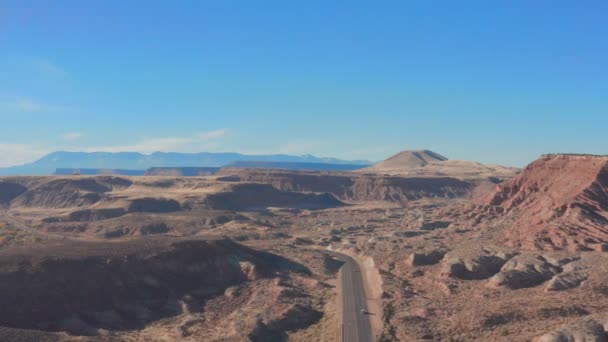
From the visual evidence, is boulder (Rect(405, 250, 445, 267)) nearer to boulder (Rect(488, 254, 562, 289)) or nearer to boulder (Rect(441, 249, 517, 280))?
boulder (Rect(441, 249, 517, 280))

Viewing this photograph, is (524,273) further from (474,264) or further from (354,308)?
(354,308)

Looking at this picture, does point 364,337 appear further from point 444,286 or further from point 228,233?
point 228,233

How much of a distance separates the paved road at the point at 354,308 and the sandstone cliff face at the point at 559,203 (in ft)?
120

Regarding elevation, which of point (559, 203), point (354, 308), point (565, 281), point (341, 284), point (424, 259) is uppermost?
point (559, 203)

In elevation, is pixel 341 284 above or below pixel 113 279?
below

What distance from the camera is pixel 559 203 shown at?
373 feet

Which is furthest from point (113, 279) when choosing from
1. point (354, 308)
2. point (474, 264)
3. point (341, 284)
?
point (474, 264)

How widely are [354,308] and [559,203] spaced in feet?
214

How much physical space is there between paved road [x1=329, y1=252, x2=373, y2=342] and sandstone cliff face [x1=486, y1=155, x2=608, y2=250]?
36.5 metres

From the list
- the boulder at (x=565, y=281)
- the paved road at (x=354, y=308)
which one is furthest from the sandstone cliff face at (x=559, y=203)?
the paved road at (x=354, y=308)

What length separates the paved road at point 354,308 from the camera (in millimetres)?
66250

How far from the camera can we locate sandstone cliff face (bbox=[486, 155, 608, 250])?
3947 inches

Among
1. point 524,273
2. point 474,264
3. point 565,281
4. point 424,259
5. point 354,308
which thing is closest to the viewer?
point 354,308

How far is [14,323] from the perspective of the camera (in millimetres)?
65812
